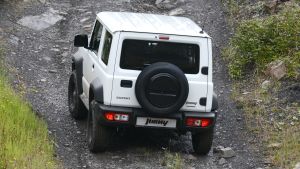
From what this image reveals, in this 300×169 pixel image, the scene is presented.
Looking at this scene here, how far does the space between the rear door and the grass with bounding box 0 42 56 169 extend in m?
1.19

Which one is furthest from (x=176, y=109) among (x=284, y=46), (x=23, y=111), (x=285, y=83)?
(x=284, y=46)

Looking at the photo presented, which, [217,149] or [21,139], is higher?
[21,139]

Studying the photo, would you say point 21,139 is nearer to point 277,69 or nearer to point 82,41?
point 82,41

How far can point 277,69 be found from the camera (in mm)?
11992

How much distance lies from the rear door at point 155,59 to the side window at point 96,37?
1223 millimetres

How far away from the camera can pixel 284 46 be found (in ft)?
41.4

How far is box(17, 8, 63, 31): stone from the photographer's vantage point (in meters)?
16.7

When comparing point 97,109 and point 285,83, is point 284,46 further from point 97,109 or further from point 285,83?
point 97,109

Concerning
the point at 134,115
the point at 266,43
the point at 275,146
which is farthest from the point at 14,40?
the point at 275,146

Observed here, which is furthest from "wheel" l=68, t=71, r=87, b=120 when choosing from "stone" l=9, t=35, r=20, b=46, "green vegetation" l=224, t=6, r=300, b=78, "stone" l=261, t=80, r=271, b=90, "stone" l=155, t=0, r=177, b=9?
"stone" l=155, t=0, r=177, b=9

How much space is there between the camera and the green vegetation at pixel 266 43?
12.6 m

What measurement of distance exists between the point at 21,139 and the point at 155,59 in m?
2.12

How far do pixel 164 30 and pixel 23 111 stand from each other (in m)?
2.55

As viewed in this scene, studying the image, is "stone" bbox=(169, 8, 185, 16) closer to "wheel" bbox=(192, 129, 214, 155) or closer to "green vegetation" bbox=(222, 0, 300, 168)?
"green vegetation" bbox=(222, 0, 300, 168)
